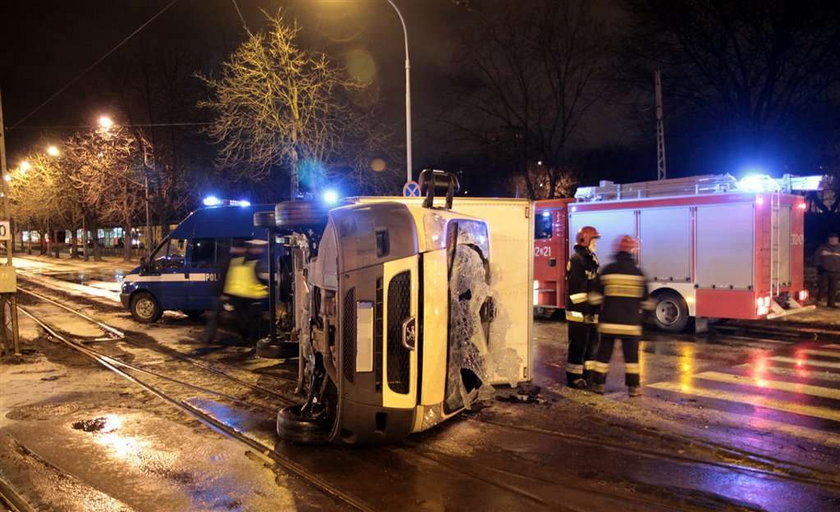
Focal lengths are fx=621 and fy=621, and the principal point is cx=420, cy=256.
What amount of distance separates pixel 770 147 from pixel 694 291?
522 inches

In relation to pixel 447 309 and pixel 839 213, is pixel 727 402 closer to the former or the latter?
pixel 447 309

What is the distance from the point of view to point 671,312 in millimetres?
12281

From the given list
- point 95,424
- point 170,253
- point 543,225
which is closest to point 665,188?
point 543,225

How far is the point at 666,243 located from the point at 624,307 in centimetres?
598

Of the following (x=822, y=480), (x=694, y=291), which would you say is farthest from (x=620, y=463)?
(x=694, y=291)

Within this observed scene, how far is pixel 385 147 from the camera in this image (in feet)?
76.9

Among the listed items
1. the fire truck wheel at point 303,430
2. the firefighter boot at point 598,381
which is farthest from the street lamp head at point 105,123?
the firefighter boot at point 598,381

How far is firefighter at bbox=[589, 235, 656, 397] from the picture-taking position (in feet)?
22.3

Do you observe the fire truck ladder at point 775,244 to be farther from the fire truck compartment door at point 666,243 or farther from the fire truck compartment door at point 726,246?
the fire truck compartment door at point 666,243

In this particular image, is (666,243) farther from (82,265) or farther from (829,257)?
(82,265)

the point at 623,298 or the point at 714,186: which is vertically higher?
the point at 714,186

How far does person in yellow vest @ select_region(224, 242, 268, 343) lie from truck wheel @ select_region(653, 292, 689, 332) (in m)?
7.65

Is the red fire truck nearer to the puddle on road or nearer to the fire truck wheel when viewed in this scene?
the fire truck wheel

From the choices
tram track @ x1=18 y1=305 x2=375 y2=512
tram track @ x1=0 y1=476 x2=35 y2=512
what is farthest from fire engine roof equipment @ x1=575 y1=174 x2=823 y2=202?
tram track @ x1=0 y1=476 x2=35 y2=512
